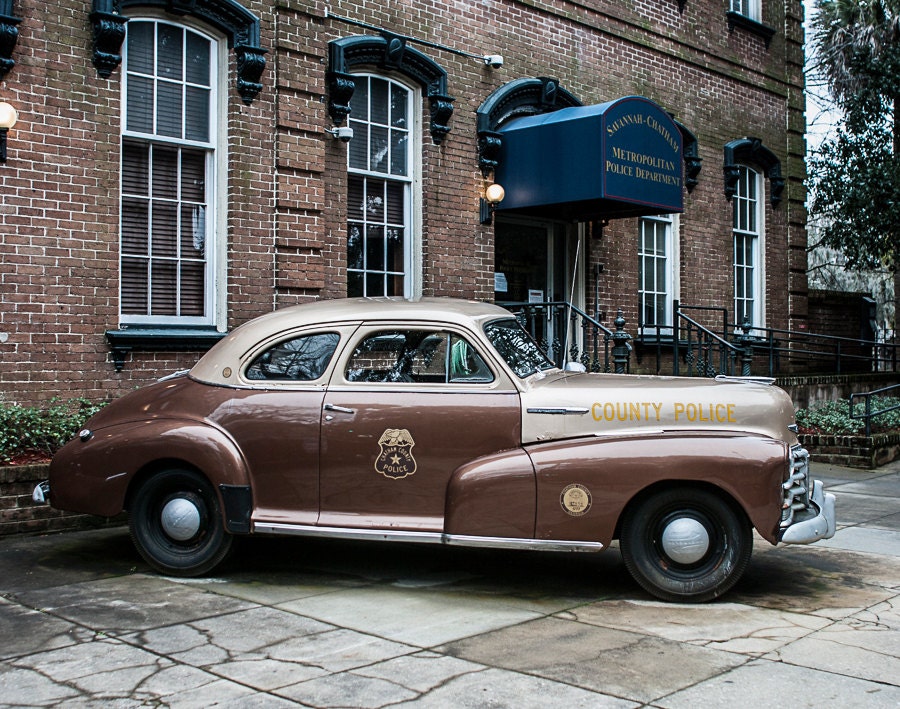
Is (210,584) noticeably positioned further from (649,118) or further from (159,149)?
(649,118)

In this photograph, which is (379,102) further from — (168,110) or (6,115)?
(6,115)

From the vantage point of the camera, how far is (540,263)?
13445 mm

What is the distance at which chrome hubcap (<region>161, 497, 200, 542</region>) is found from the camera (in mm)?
6430

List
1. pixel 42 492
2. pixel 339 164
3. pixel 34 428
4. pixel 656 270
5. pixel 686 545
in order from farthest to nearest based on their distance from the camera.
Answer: pixel 656 270 < pixel 339 164 < pixel 34 428 < pixel 42 492 < pixel 686 545

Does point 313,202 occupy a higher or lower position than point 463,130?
lower

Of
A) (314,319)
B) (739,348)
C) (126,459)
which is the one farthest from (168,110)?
(739,348)

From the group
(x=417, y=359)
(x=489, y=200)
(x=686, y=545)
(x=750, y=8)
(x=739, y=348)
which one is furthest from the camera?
(x=750, y=8)

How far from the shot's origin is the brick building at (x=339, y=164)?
8.95m

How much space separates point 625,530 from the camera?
592 cm

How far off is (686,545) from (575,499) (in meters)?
0.66

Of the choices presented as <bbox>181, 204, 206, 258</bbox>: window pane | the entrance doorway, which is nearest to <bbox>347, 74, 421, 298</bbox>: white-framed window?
the entrance doorway

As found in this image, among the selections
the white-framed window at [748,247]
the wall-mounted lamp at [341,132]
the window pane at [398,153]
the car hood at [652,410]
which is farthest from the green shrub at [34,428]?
the white-framed window at [748,247]

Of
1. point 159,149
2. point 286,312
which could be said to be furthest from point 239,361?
point 159,149

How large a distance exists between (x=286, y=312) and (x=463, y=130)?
5.88 meters
